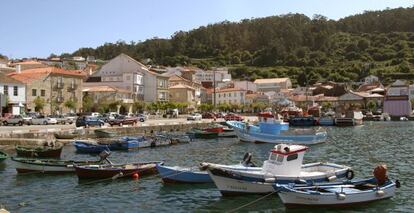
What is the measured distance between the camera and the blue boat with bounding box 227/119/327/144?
58.6m

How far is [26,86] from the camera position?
8044cm

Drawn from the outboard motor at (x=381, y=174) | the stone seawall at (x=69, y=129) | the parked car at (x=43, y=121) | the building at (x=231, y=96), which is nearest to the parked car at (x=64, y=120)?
the parked car at (x=43, y=121)

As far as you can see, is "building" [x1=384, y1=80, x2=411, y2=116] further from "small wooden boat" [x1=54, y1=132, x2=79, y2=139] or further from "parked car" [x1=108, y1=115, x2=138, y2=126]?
"small wooden boat" [x1=54, y1=132, x2=79, y2=139]

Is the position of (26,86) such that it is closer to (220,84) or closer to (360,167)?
(360,167)

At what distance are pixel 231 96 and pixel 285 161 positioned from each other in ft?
400

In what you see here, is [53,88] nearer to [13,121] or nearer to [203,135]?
[13,121]

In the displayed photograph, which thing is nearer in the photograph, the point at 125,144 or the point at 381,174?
the point at 381,174

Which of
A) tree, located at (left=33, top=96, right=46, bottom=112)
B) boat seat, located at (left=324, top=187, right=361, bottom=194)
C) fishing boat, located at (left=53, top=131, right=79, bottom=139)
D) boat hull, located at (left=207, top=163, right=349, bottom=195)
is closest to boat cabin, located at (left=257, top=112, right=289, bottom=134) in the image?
fishing boat, located at (left=53, top=131, right=79, bottom=139)

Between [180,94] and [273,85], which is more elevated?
[273,85]

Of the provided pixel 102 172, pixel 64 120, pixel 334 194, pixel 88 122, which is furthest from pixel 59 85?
pixel 334 194

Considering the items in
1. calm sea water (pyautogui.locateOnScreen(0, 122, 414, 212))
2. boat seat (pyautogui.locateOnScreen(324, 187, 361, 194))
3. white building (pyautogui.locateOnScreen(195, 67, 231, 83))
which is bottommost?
calm sea water (pyautogui.locateOnScreen(0, 122, 414, 212))

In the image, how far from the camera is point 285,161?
25375 millimetres

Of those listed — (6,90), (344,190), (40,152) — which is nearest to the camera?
(344,190)

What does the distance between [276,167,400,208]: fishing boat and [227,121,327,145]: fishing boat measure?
33.4 metres
